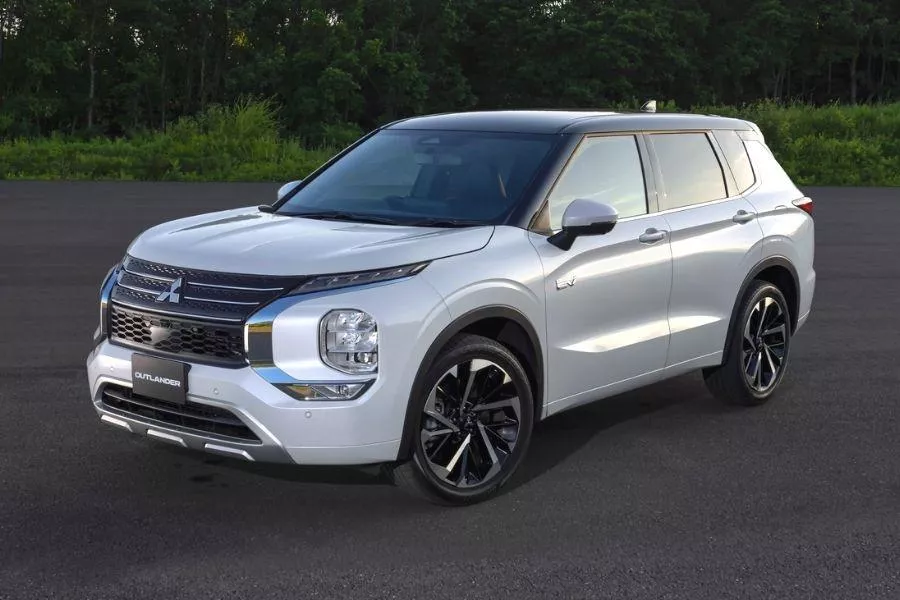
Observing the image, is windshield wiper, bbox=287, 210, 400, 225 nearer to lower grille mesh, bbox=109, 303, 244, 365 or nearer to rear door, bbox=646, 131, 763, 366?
lower grille mesh, bbox=109, 303, 244, 365

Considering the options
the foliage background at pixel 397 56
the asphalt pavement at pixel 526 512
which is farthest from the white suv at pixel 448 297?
A: the foliage background at pixel 397 56

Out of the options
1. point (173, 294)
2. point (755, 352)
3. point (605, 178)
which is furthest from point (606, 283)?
point (173, 294)

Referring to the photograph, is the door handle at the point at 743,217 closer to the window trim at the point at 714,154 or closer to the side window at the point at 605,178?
the window trim at the point at 714,154

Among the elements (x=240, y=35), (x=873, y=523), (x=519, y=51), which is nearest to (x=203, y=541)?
(x=873, y=523)

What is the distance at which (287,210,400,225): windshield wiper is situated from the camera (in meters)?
6.33

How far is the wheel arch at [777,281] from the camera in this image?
7602mm

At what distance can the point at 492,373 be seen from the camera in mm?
5883

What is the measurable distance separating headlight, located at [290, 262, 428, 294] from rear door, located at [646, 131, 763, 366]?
209cm

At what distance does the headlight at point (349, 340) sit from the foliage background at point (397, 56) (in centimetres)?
4646

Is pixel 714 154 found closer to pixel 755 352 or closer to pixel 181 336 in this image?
pixel 755 352

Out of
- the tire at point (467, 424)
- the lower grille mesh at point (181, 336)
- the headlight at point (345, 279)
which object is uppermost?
the headlight at point (345, 279)

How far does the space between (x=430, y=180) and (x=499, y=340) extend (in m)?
1.12

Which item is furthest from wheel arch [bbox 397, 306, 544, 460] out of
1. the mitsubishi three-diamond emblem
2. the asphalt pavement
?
the mitsubishi three-diamond emblem

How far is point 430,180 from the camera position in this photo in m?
6.72
